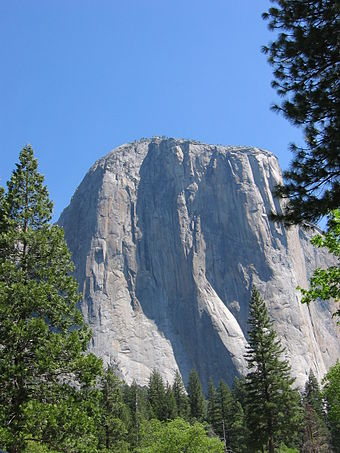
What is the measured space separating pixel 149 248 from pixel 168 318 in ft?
74.4

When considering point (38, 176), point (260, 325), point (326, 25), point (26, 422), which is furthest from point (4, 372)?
point (260, 325)

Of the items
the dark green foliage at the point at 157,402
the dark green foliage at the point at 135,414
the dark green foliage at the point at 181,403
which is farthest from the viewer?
the dark green foliage at the point at 181,403

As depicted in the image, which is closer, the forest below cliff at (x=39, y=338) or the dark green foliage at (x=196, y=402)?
the forest below cliff at (x=39, y=338)

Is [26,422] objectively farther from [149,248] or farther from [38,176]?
[149,248]

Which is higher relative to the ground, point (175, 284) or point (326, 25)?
point (175, 284)

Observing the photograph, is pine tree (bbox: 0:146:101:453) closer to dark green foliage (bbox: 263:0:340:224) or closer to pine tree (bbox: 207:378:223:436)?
dark green foliage (bbox: 263:0:340:224)

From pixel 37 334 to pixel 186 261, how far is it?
5047 inches

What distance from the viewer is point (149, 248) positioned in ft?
475

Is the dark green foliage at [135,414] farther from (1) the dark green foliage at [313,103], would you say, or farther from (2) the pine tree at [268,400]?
(1) the dark green foliage at [313,103]

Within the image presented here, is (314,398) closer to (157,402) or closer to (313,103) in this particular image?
(157,402)

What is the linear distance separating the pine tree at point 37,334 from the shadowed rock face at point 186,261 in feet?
338

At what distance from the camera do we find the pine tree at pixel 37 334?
12.9 meters

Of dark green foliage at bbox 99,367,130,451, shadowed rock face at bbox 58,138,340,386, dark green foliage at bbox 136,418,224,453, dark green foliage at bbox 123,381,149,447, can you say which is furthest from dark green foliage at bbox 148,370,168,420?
shadowed rock face at bbox 58,138,340,386

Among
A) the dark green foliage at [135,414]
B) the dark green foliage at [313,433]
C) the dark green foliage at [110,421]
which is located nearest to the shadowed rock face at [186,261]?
the dark green foliage at [135,414]
